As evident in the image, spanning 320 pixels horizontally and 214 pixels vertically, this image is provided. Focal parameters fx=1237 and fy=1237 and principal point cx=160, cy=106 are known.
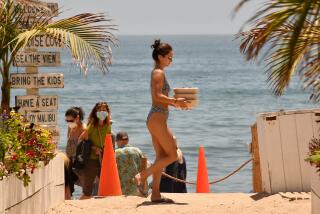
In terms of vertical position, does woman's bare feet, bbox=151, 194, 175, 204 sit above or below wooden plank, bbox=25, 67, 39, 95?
below

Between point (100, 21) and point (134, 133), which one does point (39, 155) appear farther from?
point (134, 133)

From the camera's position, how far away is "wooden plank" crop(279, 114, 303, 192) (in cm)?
1390

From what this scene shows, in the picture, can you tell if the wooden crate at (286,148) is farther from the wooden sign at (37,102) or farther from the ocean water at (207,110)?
the wooden sign at (37,102)

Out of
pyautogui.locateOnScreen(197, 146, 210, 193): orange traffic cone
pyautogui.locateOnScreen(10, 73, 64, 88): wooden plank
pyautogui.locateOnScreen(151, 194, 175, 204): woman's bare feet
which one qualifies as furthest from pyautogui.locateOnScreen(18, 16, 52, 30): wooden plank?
A: pyautogui.locateOnScreen(197, 146, 210, 193): orange traffic cone

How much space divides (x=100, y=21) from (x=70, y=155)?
109 inches

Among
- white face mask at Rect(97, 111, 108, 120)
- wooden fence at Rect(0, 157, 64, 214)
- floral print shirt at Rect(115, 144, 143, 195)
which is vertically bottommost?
wooden fence at Rect(0, 157, 64, 214)

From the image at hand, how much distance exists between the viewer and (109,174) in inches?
587

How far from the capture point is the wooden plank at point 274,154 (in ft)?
45.8

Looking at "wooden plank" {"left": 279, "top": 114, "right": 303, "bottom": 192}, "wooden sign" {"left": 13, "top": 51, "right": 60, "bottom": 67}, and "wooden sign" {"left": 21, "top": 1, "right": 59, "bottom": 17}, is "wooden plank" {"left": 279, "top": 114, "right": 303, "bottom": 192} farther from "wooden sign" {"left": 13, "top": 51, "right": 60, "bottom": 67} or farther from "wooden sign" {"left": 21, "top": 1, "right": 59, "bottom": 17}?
"wooden sign" {"left": 13, "top": 51, "right": 60, "bottom": 67}

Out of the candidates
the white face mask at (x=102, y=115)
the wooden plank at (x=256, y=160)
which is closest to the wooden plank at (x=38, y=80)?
the white face mask at (x=102, y=115)

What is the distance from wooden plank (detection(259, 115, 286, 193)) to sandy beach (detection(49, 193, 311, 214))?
213 millimetres

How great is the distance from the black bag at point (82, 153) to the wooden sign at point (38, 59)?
3.79 ft

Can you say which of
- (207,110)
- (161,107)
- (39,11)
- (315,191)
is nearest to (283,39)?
(315,191)

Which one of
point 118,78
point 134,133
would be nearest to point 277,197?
point 134,133
